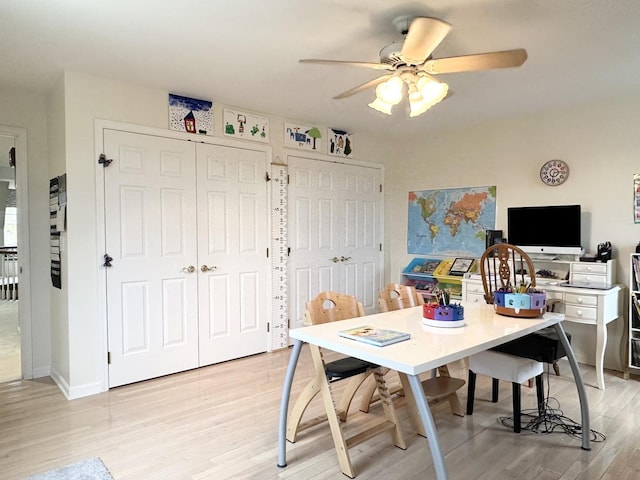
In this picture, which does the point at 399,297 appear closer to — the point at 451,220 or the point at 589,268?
the point at 589,268

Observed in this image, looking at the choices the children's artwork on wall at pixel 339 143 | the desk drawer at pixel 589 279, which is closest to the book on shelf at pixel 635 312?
the desk drawer at pixel 589 279

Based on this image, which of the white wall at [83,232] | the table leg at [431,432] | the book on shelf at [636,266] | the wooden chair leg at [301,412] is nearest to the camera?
the table leg at [431,432]

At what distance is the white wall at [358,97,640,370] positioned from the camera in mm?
3598

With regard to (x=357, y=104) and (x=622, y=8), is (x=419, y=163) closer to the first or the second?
(x=357, y=104)

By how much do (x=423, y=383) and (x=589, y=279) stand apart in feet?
5.93

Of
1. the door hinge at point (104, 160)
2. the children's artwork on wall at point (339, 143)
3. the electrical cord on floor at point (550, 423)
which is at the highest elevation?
the children's artwork on wall at point (339, 143)

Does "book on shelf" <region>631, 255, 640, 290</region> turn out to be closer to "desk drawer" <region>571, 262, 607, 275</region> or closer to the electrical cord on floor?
"desk drawer" <region>571, 262, 607, 275</region>

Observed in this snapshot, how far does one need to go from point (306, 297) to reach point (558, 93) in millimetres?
3033

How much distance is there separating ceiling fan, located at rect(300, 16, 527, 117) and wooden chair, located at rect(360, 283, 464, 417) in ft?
4.12

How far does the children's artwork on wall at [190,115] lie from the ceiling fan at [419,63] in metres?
1.69

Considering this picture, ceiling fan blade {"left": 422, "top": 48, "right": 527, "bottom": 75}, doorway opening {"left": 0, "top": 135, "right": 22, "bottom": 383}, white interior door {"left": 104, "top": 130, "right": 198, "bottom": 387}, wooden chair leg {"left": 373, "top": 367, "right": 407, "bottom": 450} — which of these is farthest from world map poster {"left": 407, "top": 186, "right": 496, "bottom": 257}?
doorway opening {"left": 0, "top": 135, "right": 22, "bottom": 383}

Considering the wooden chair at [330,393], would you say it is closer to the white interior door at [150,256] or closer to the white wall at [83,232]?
the white interior door at [150,256]

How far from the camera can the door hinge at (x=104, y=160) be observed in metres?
3.16

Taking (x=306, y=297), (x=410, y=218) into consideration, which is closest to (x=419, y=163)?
(x=410, y=218)
